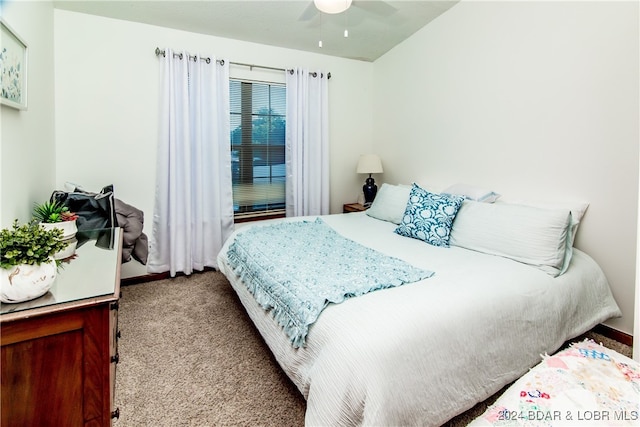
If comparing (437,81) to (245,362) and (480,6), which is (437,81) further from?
(245,362)

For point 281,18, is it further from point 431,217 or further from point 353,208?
point 431,217

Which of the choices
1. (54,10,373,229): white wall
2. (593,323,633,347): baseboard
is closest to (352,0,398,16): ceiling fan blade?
(54,10,373,229): white wall

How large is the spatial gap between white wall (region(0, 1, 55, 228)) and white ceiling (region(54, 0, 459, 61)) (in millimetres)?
624

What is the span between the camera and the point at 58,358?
97 cm

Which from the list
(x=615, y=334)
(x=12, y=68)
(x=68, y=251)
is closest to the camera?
(x=68, y=251)

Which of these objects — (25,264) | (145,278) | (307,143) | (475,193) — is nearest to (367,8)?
(307,143)

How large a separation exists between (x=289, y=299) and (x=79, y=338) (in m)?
0.78

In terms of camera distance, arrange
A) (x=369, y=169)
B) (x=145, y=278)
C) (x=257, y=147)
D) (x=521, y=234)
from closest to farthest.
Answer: (x=521, y=234) → (x=145, y=278) → (x=257, y=147) → (x=369, y=169)

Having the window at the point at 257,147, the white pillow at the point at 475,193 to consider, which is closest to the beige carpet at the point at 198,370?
the white pillow at the point at 475,193

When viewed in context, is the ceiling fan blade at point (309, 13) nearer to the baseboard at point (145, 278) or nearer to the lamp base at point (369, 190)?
the lamp base at point (369, 190)

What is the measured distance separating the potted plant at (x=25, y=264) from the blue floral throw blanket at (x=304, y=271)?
2.95 feet

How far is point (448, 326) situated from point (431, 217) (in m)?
1.23

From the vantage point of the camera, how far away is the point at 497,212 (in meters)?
2.13

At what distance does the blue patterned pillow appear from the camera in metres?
2.30
